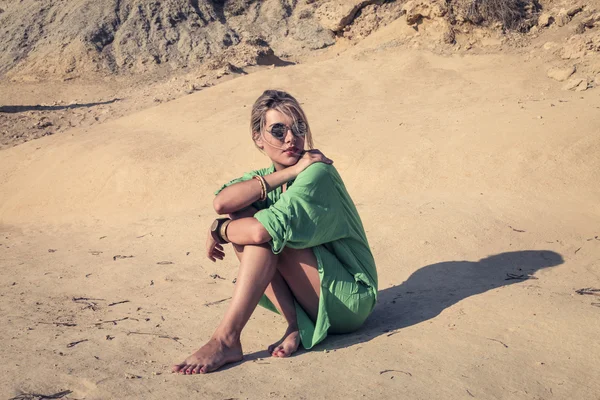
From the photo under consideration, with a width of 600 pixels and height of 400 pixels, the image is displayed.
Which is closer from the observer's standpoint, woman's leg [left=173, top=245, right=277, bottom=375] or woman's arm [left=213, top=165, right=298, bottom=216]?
woman's leg [left=173, top=245, right=277, bottom=375]

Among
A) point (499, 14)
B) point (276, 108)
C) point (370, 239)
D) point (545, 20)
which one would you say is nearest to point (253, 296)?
point (276, 108)

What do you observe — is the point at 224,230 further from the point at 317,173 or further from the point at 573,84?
the point at 573,84

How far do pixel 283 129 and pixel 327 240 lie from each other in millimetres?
566

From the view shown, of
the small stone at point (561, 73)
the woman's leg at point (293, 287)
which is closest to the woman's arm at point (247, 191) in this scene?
the woman's leg at point (293, 287)

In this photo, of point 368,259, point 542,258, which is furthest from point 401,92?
point 368,259

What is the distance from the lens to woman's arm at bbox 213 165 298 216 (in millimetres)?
2881

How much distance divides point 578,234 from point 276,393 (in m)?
3.09

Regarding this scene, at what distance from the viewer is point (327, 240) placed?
286 cm

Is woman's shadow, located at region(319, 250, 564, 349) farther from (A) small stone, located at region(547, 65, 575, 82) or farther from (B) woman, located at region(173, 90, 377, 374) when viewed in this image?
(A) small stone, located at region(547, 65, 575, 82)

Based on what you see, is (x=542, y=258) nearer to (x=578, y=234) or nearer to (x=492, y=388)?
(x=578, y=234)

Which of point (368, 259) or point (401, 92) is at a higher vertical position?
point (368, 259)

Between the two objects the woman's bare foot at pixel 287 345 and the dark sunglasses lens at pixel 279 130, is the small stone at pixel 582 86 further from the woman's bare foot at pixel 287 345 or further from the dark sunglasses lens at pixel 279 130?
the woman's bare foot at pixel 287 345

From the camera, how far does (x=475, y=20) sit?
998 centimetres

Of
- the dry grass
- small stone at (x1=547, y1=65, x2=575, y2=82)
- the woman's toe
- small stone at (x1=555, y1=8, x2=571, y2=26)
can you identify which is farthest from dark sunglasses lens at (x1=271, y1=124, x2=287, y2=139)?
small stone at (x1=555, y1=8, x2=571, y2=26)
